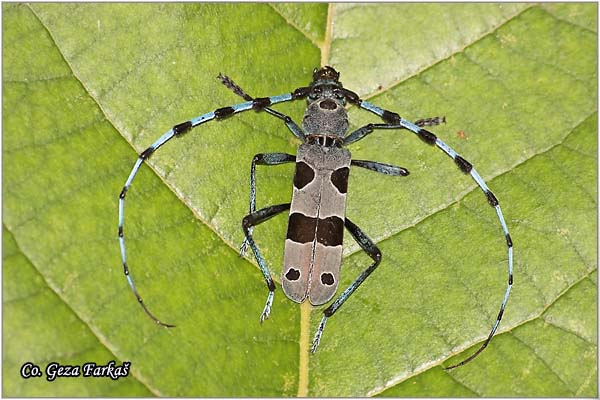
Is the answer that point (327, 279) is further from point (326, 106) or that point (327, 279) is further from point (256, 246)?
point (326, 106)

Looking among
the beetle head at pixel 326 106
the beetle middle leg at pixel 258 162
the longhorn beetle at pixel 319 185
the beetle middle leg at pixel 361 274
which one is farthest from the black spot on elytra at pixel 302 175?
the beetle middle leg at pixel 361 274

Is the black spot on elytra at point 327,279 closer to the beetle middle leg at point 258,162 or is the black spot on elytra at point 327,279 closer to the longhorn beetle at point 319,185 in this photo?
the longhorn beetle at point 319,185

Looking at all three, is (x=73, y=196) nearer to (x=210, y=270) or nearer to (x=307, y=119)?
(x=210, y=270)

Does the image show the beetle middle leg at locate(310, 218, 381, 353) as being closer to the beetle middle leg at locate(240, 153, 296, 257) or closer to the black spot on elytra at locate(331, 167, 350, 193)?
the black spot on elytra at locate(331, 167, 350, 193)

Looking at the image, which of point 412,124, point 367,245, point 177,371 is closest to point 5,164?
point 177,371

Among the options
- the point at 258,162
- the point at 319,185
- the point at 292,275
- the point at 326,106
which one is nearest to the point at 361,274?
the point at 292,275

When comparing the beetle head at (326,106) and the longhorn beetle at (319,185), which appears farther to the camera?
the beetle head at (326,106)

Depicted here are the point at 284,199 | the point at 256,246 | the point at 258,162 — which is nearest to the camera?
the point at 256,246
